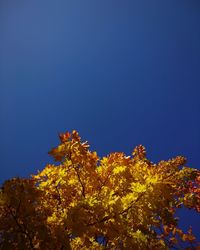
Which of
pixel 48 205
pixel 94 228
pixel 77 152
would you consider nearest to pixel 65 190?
pixel 48 205

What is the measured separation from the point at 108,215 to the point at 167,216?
2.46 m

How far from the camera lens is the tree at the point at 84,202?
18.9ft

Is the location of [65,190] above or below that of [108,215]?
above

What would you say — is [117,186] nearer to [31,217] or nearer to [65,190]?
[65,190]

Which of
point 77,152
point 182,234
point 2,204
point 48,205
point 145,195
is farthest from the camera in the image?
point 182,234

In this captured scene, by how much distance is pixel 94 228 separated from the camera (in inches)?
265

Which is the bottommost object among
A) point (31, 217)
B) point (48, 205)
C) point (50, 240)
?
point (50, 240)

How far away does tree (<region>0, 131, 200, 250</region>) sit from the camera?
18.9ft

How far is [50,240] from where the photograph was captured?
579 cm

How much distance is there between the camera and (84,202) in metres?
6.19

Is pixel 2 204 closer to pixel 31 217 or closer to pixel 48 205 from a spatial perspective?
pixel 31 217

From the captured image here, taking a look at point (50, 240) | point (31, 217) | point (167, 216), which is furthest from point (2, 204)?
point (167, 216)

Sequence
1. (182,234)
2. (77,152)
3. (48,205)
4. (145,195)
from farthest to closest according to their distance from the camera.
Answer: (182,234) < (48,205) < (77,152) < (145,195)

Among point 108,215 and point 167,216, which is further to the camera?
point 167,216
